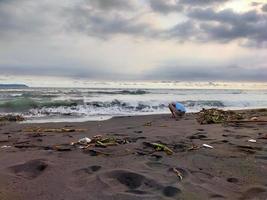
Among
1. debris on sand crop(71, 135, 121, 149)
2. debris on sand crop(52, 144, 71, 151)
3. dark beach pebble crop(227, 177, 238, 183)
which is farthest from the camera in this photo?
debris on sand crop(71, 135, 121, 149)

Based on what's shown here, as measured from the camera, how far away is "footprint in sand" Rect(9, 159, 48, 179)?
365 cm

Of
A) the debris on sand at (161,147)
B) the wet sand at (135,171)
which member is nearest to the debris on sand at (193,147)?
the wet sand at (135,171)

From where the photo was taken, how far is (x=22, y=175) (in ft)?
11.9

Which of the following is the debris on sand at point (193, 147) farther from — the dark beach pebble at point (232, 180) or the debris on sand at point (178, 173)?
the dark beach pebble at point (232, 180)

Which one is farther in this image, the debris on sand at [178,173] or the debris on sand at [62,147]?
the debris on sand at [62,147]

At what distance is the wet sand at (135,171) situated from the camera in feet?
10.1

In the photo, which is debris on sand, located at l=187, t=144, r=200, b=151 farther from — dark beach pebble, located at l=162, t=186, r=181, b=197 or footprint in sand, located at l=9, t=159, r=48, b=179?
footprint in sand, located at l=9, t=159, r=48, b=179

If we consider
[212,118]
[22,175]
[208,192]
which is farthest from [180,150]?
[212,118]

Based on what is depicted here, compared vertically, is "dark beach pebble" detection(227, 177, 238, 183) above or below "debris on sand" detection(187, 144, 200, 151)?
below

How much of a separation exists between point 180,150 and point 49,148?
1916 millimetres

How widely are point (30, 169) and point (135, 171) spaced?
1160 mm

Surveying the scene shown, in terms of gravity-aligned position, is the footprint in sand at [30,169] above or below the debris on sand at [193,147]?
below

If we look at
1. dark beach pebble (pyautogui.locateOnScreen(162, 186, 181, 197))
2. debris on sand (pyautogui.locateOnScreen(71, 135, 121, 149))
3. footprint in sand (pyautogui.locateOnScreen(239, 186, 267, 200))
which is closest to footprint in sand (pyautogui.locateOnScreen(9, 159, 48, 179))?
debris on sand (pyautogui.locateOnScreen(71, 135, 121, 149))

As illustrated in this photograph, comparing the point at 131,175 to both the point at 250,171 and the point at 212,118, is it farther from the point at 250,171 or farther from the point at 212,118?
the point at 212,118
